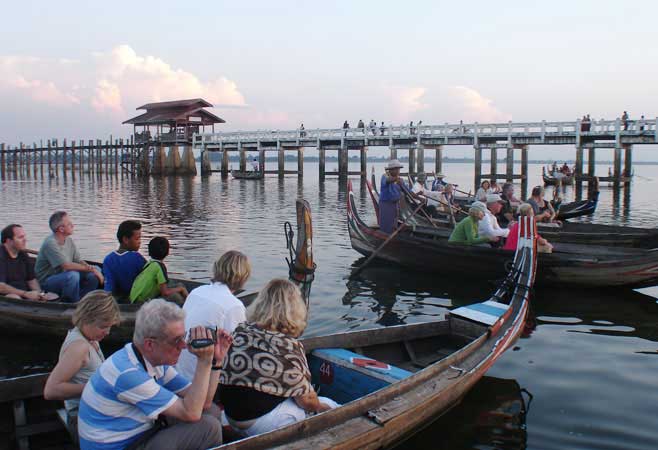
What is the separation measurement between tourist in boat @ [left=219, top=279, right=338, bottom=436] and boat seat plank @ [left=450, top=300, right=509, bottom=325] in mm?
3267

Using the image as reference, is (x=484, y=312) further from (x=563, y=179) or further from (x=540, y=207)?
(x=563, y=179)

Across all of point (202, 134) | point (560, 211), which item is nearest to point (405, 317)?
point (560, 211)

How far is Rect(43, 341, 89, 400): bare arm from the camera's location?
3.89 meters

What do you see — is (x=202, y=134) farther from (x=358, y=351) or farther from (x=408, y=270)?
(x=358, y=351)

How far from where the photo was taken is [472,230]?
11430 mm

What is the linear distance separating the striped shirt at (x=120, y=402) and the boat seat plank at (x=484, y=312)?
421cm

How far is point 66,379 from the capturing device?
3943 millimetres

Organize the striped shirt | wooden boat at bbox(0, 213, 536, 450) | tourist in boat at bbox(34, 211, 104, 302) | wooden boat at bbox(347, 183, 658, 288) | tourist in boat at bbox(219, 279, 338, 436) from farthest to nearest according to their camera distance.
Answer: wooden boat at bbox(347, 183, 658, 288)
tourist in boat at bbox(34, 211, 104, 302)
wooden boat at bbox(0, 213, 536, 450)
tourist in boat at bbox(219, 279, 338, 436)
the striped shirt

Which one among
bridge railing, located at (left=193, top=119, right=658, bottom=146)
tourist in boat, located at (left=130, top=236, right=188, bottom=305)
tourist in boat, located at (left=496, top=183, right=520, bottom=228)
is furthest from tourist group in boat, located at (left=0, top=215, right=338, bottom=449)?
bridge railing, located at (left=193, top=119, right=658, bottom=146)

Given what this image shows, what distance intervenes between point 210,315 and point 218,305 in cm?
9

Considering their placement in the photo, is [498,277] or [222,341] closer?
[222,341]

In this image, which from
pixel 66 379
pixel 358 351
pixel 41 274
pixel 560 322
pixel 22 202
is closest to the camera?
pixel 66 379

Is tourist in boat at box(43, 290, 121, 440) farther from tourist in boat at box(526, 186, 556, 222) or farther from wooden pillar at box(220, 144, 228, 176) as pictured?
wooden pillar at box(220, 144, 228, 176)

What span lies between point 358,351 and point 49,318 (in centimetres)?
386
